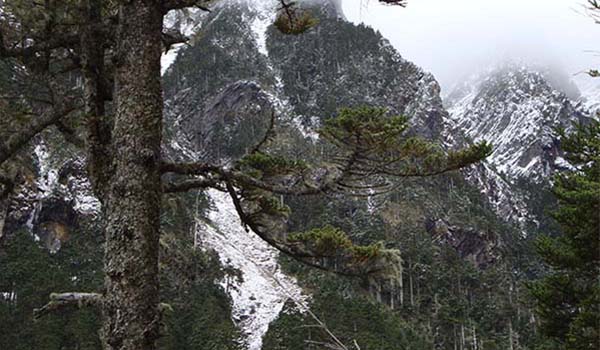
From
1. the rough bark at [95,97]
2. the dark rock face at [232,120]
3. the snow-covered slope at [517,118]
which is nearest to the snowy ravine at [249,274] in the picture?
the dark rock face at [232,120]

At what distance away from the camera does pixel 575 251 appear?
12852 mm

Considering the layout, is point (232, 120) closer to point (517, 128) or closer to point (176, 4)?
point (176, 4)

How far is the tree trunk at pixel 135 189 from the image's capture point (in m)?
2.84

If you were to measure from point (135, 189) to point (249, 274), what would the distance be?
44461mm

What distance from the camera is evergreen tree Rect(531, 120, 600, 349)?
38.5 feet

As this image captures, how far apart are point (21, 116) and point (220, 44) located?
3411 inches

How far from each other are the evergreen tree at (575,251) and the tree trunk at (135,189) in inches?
409

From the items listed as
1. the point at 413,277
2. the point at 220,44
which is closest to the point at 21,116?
the point at 413,277

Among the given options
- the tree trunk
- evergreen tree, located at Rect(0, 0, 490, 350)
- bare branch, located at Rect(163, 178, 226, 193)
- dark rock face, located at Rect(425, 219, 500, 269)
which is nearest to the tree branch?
evergreen tree, located at Rect(0, 0, 490, 350)

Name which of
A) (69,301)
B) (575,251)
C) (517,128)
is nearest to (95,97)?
(69,301)

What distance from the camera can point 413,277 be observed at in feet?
169

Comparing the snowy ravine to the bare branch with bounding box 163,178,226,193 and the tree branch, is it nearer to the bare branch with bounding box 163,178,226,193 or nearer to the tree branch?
the bare branch with bounding box 163,178,226,193

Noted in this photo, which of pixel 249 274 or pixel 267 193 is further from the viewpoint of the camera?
pixel 249 274

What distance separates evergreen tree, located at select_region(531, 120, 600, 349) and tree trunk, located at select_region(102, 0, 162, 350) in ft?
34.1
